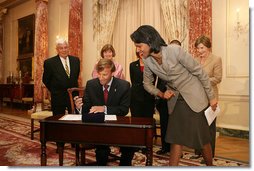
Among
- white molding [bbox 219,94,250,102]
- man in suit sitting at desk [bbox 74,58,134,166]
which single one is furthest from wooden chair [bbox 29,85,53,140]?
white molding [bbox 219,94,250,102]

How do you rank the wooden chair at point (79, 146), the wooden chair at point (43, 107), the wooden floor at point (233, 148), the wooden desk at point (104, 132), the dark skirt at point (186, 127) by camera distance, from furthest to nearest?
the wooden chair at point (43, 107)
the wooden chair at point (79, 146)
the wooden floor at point (233, 148)
the dark skirt at point (186, 127)
the wooden desk at point (104, 132)

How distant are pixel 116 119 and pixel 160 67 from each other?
516 mm

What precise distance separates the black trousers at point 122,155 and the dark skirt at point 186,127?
0.48m

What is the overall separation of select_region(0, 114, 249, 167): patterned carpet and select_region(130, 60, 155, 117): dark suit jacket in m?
0.44

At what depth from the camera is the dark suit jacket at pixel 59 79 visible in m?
3.33

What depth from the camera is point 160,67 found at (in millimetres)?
2236

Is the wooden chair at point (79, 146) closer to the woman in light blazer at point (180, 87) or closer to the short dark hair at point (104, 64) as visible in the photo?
the short dark hair at point (104, 64)

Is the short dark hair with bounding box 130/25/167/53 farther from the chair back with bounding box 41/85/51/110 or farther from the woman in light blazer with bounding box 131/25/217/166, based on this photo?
the chair back with bounding box 41/85/51/110

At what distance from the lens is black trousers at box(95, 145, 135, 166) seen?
8.59 feet

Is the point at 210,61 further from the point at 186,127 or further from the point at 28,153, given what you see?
the point at 28,153

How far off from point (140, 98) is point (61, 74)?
3.02ft

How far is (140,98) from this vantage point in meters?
3.47

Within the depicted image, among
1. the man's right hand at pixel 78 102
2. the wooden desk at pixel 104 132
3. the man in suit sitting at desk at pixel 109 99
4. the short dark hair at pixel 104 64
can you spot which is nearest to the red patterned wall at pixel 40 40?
the man's right hand at pixel 78 102

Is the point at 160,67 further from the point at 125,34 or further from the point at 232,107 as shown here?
the point at 125,34
